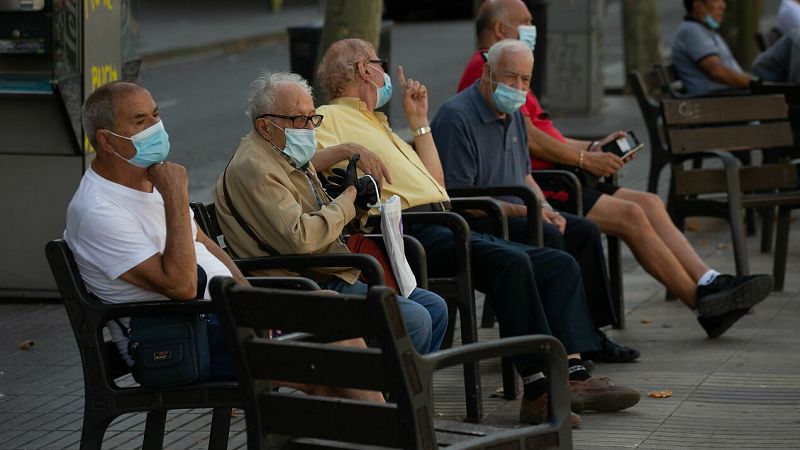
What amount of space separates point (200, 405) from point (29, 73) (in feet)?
13.6

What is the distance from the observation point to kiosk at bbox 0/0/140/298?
7.78 metres

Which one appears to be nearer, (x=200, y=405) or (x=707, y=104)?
(x=200, y=405)

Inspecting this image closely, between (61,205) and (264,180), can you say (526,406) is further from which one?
(61,205)

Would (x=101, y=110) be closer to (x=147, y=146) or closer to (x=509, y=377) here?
(x=147, y=146)

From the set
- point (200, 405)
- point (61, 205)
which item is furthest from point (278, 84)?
point (61, 205)

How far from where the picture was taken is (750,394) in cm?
607

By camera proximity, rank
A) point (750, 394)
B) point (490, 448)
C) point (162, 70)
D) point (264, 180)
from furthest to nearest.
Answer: point (162, 70) → point (750, 394) → point (264, 180) → point (490, 448)

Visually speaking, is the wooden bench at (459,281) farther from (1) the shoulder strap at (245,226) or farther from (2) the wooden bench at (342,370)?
(2) the wooden bench at (342,370)

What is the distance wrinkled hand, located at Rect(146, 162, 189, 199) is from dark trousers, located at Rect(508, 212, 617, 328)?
2.44 metres

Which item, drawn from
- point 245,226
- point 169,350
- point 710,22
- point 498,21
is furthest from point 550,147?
point 710,22

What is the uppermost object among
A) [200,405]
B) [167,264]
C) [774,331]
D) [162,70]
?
[167,264]

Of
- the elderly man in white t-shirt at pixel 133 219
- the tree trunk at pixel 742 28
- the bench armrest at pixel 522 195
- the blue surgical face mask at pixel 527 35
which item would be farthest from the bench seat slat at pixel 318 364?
the tree trunk at pixel 742 28

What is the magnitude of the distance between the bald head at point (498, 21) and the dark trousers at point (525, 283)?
1.65 metres

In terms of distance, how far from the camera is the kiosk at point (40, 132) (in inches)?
306
